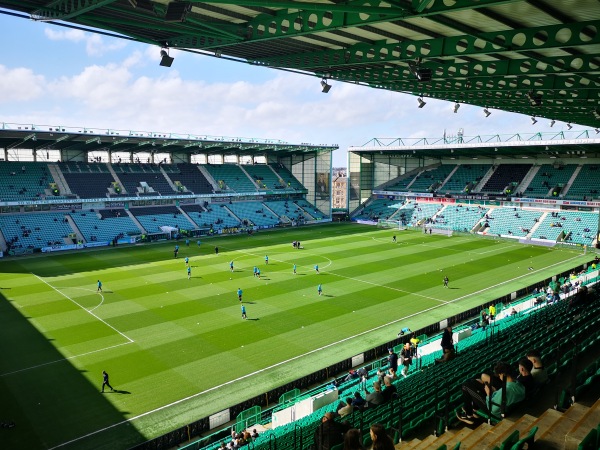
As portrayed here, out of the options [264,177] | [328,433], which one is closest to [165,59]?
[328,433]

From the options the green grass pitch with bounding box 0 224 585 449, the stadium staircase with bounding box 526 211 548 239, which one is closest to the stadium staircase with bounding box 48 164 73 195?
the green grass pitch with bounding box 0 224 585 449

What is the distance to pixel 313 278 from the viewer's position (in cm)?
3547

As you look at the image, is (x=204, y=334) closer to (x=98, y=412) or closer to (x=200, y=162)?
(x=98, y=412)

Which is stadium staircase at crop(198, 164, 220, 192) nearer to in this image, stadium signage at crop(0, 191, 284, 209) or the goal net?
stadium signage at crop(0, 191, 284, 209)

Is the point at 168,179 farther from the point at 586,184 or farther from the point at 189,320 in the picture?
the point at 586,184

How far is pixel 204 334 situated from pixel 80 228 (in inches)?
1343

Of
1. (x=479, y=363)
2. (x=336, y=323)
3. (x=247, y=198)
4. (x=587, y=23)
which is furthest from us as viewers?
(x=247, y=198)

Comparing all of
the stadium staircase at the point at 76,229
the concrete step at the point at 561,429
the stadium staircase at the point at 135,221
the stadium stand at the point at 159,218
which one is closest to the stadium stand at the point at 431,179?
the stadium stand at the point at 159,218

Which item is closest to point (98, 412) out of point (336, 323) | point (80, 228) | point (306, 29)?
point (336, 323)

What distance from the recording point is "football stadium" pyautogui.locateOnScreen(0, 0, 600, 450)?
1040 centimetres

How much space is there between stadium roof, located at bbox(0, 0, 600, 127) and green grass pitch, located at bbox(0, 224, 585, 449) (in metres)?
12.9

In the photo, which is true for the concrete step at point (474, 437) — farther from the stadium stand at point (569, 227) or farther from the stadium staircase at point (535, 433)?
the stadium stand at point (569, 227)

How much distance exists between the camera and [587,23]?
11.3m

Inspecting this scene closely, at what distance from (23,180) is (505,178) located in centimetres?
6446
